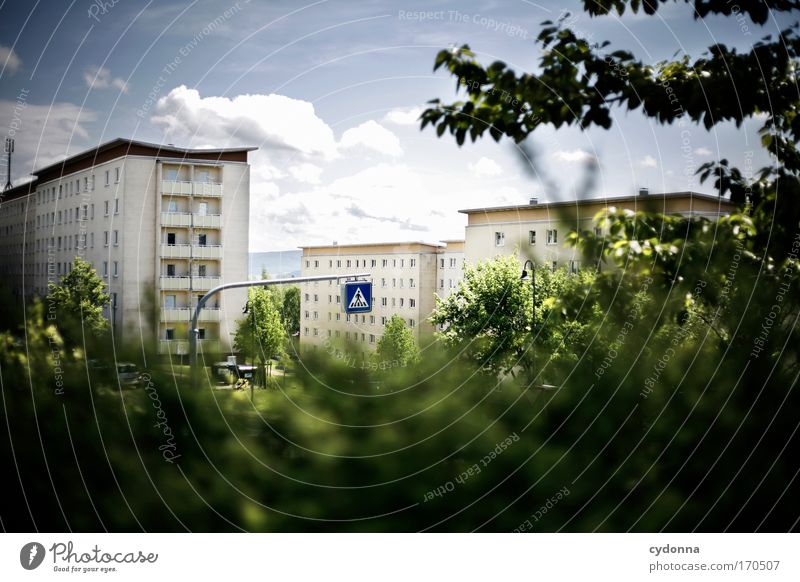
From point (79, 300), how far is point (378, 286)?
0.69 meters

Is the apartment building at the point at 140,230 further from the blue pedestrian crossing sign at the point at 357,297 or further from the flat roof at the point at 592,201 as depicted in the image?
the flat roof at the point at 592,201

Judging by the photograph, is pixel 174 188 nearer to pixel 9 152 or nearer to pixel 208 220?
pixel 208 220

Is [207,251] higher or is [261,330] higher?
[207,251]

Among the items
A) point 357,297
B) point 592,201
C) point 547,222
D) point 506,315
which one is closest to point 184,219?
point 357,297

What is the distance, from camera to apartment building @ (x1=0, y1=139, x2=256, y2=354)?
1545 millimetres

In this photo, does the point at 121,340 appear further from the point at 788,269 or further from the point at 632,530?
the point at 788,269

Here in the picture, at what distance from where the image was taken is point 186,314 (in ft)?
5.17

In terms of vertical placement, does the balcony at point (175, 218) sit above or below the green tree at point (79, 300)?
above

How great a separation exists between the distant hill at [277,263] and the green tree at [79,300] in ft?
1.14

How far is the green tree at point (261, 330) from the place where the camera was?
1534 millimetres

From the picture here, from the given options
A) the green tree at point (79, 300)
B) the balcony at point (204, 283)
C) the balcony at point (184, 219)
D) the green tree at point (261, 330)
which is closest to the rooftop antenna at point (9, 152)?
the green tree at point (79, 300)

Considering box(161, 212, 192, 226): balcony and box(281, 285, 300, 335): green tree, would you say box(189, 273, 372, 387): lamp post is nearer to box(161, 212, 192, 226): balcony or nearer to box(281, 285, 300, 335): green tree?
box(281, 285, 300, 335): green tree

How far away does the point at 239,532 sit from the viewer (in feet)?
4.35

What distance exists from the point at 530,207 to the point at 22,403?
1291 millimetres
